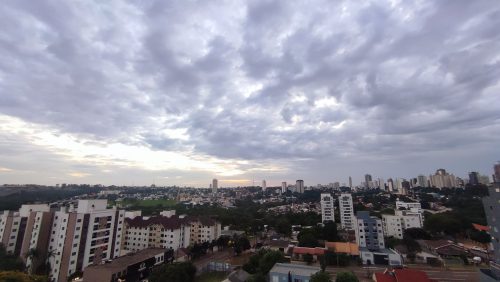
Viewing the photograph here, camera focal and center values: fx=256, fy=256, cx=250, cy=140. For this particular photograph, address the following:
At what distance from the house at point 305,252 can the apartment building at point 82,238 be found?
Answer: 2765 centimetres

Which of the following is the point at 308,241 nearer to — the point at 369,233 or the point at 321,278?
the point at 369,233

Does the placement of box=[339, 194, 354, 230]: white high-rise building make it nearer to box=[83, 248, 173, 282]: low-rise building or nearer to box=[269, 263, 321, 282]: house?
box=[269, 263, 321, 282]: house

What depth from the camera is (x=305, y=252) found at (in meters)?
40.6

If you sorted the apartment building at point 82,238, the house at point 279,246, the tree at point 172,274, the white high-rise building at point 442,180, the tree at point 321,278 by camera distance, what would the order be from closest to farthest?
the tree at point 321,278 < the tree at point 172,274 < the apartment building at point 82,238 < the house at point 279,246 < the white high-rise building at point 442,180

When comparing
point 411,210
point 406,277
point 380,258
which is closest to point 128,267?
point 406,277

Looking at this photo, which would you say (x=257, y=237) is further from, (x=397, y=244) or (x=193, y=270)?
(x=193, y=270)

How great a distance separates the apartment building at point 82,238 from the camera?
31.8 meters

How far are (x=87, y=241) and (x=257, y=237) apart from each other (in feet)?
119

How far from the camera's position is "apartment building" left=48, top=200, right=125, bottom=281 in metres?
31.8

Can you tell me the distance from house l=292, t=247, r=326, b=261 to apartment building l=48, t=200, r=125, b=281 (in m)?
27.6

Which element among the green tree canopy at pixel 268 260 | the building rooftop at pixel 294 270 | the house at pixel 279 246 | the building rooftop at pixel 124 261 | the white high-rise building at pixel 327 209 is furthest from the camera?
the white high-rise building at pixel 327 209

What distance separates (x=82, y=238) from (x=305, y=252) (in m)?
31.8

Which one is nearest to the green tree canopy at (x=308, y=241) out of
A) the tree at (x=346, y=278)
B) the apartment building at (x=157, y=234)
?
the apartment building at (x=157, y=234)

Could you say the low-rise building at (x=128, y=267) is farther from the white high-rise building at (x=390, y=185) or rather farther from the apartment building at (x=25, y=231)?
the white high-rise building at (x=390, y=185)
